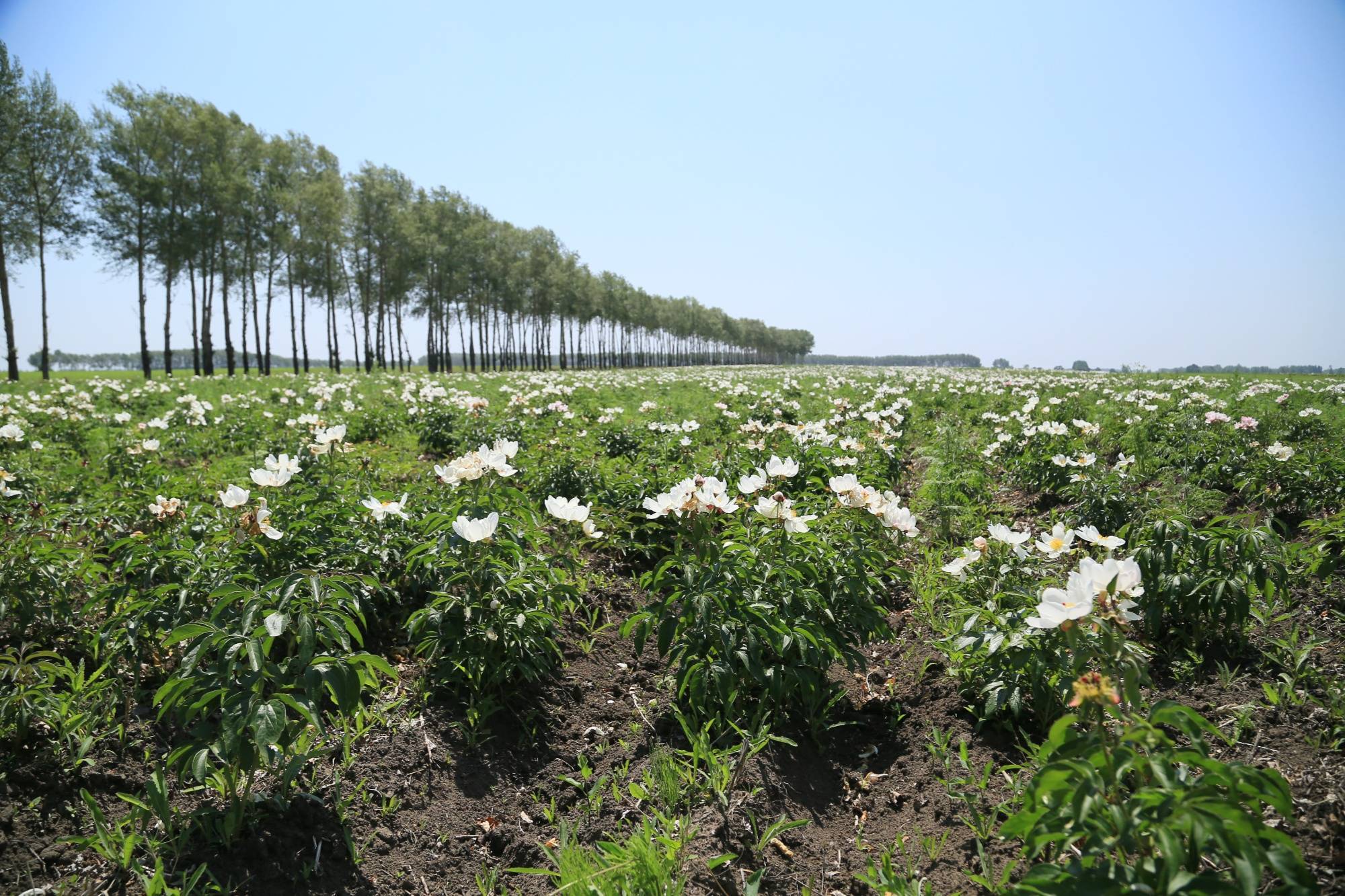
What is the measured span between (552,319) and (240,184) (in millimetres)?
35158

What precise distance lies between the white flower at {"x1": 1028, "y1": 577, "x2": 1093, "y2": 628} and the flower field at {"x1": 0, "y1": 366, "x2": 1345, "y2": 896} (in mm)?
29

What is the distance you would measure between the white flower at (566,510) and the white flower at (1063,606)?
2.21 metres

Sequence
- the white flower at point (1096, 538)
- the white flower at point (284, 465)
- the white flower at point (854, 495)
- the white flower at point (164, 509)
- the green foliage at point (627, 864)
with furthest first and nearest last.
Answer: the white flower at point (284, 465), the white flower at point (854, 495), the white flower at point (164, 509), the white flower at point (1096, 538), the green foliage at point (627, 864)

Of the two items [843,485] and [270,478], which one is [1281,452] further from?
[270,478]

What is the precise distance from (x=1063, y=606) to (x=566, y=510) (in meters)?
2.43

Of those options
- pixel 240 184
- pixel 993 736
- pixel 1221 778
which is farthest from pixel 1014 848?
pixel 240 184

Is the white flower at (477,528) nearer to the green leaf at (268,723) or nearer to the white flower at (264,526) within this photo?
the white flower at (264,526)

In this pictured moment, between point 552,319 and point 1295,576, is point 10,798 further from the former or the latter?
point 552,319

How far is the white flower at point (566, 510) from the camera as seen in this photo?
11.3 ft

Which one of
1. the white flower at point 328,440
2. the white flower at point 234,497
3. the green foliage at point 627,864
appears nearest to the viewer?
the green foliage at point 627,864

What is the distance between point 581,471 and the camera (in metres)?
5.44

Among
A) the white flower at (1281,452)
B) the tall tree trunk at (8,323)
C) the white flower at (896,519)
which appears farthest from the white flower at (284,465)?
the tall tree trunk at (8,323)

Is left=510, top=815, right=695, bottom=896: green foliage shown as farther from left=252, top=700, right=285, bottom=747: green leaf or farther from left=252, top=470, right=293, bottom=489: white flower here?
left=252, top=470, right=293, bottom=489: white flower

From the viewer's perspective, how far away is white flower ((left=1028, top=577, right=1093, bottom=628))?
1.82 m
